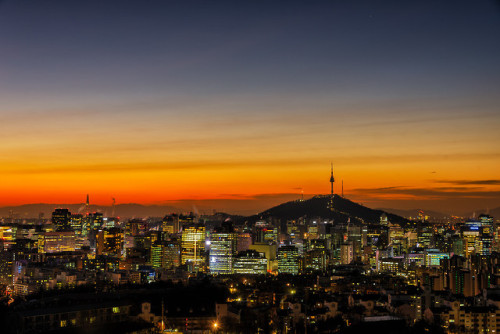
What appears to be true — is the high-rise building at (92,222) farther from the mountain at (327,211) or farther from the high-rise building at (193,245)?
the mountain at (327,211)

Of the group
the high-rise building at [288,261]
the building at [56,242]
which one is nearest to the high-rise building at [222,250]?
the high-rise building at [288,261]

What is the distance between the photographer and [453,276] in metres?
16.7

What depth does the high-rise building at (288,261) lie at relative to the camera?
77.4ft

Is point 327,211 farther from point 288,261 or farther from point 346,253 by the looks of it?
point 288,261

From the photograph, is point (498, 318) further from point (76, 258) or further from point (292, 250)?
point (76, 258)

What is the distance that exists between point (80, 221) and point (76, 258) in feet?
33.2

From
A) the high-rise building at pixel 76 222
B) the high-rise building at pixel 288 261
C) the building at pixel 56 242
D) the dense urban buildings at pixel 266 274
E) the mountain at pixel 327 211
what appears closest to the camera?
the dense urban buildings at pixel 266 274

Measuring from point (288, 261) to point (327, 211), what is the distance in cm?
1671

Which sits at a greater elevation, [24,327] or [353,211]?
[353,211]

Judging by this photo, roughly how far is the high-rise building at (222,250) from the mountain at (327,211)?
45.1 ft

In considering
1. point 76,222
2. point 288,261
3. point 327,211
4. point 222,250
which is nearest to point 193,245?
point 222,250

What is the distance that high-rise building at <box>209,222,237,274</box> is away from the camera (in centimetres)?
2430

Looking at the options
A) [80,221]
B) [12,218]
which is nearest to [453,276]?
[80,221]

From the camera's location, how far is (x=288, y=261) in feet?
78.1
